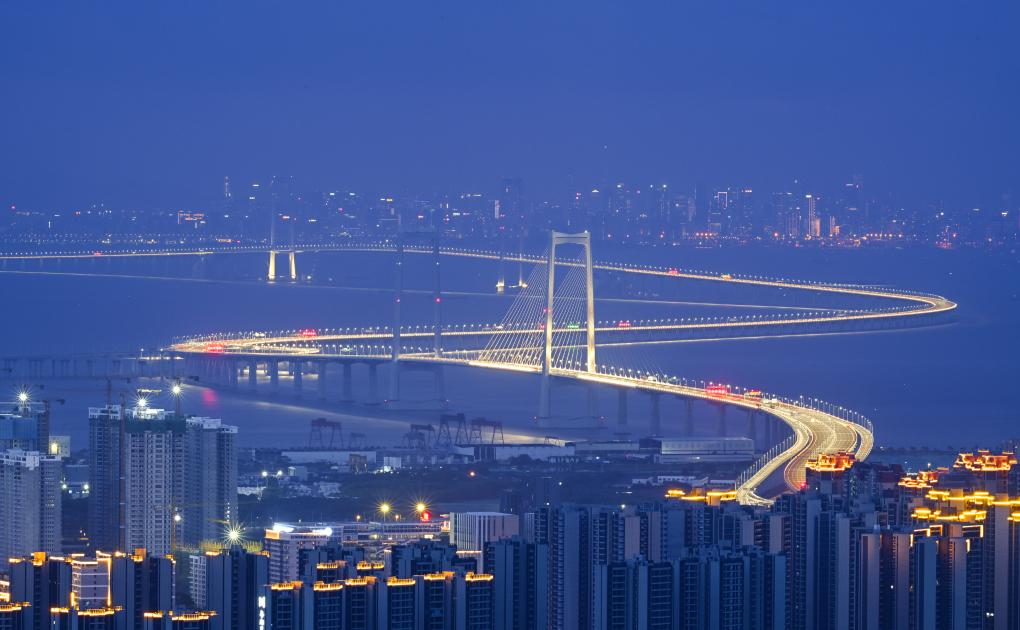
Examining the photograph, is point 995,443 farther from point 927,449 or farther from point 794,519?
point 794,519

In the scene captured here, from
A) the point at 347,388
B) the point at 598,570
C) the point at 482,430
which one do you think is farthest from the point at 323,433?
the point at 598,570

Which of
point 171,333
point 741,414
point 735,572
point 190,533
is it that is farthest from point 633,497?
point 171,333

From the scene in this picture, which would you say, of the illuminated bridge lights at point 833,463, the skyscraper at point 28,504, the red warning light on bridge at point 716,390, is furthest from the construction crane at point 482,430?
the skyscraper at point 28,504

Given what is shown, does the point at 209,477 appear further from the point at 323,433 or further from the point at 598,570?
the point at 323,433

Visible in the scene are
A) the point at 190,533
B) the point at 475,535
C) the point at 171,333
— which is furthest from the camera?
the point at 171,333

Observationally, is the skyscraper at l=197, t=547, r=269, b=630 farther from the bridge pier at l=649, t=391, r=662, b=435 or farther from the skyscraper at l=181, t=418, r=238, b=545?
the bridge pier at l=649, t=391, r=662, b=435

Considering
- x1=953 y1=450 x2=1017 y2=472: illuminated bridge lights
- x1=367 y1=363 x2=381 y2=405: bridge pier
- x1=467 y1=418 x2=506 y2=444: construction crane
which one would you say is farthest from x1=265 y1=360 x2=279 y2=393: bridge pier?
x1=953 y1=450 x2=1017 y2=472: illuminated bridge lights
